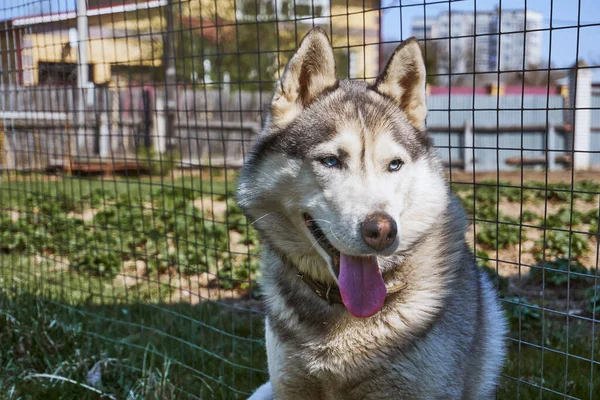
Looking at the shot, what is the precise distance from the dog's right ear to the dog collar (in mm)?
696

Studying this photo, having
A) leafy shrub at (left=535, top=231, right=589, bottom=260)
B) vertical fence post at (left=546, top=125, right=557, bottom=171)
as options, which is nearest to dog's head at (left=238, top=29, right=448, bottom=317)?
leafy shrub at (left=535, top=231, right=589, bottom=260)

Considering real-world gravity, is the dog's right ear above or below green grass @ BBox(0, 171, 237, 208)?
above

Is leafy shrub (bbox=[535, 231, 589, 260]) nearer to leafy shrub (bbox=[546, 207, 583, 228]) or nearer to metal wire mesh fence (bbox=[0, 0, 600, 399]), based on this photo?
metal wire mesh fence (bbox=[0, 0, 600, 399])

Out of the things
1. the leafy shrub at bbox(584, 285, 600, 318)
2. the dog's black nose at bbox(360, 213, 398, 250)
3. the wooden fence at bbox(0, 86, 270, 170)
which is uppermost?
the wooden fence at bbox(0, 86, 270, 170)

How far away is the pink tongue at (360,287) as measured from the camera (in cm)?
219

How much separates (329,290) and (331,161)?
1.81 ft

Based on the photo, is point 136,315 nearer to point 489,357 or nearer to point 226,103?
point 489,357

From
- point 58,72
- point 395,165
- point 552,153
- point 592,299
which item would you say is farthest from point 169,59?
point 552,153

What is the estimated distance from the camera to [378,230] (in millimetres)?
2008

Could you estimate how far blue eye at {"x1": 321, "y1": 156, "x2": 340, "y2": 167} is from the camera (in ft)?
7.44

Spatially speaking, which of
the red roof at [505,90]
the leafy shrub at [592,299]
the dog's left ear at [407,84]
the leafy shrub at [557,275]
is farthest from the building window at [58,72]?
the red roof at [505,90]

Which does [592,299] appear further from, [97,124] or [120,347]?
[97,124]

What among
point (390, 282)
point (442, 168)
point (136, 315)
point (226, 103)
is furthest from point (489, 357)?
point (226, 103)

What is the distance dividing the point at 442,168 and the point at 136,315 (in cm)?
296
